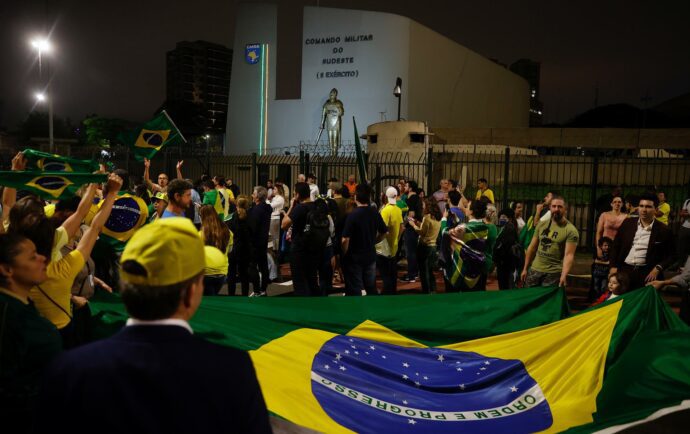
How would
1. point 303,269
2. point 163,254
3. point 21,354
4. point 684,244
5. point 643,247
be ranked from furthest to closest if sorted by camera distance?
point 303,269 < point 684,244 < point 643,247 < point 21,354 < point 163,254

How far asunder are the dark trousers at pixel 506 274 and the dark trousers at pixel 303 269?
8.68 ft

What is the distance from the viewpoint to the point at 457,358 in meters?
5.22

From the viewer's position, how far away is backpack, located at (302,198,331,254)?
8328mm

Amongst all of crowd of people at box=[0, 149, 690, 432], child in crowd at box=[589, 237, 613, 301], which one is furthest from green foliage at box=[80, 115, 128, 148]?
child in crowd at box=[589, 237, 613, 301]

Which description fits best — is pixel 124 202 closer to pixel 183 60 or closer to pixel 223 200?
pixel 223 200

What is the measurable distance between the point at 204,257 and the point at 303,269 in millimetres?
6661

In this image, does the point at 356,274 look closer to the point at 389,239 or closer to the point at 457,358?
the point at 389,239

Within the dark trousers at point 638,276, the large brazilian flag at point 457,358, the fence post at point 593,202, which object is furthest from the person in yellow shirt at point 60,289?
the fence post at point 593,202

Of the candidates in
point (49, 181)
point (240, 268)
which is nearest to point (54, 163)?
point (49, 181)

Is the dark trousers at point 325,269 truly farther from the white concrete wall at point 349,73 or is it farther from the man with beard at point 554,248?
the white concrete wall at point 349,73

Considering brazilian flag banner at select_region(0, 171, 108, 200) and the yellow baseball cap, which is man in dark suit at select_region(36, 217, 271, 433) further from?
brazilian flag banner at select_region(0, 171, 108, 200)

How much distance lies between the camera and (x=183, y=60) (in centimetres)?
15400

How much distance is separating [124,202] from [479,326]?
13.1 feet

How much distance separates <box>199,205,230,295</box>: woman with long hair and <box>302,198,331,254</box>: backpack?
5.21ft
